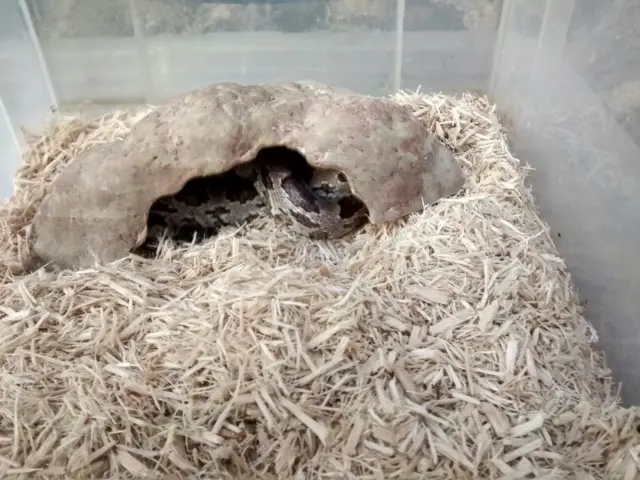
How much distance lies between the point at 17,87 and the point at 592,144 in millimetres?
2150

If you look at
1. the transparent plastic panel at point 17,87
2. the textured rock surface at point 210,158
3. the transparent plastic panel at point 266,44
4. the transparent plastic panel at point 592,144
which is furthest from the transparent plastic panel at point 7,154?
the transparent plastic panel at point 592,144

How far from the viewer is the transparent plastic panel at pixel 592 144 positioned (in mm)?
1751

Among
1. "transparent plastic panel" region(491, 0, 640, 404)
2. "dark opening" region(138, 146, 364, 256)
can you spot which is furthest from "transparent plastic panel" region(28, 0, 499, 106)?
"dark opening" region(138, 146, 364, 256)

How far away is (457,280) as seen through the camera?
1.75 m

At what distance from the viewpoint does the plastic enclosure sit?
211 centimetres

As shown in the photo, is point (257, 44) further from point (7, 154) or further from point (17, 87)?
point (7, 154)

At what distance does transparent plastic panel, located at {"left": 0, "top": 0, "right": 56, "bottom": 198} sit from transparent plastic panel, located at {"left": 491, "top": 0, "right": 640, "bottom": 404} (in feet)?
6.36

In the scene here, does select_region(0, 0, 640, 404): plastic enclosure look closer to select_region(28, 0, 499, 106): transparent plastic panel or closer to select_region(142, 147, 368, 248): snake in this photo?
select_region(28, 0, 499, 106): transparent plastic panel

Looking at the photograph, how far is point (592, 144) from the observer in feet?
6.40

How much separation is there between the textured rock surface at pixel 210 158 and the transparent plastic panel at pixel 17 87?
0.55 metres

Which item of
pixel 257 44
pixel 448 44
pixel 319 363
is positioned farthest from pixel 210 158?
pixel 448 44

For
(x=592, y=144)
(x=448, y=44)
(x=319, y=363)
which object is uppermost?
(x=448, y=44)

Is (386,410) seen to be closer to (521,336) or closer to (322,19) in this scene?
(521,336)

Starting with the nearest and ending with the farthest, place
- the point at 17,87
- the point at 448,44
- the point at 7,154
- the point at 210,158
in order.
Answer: the point at 210,158, the point at 7,154, the point at 17,87, the point at 448,44
